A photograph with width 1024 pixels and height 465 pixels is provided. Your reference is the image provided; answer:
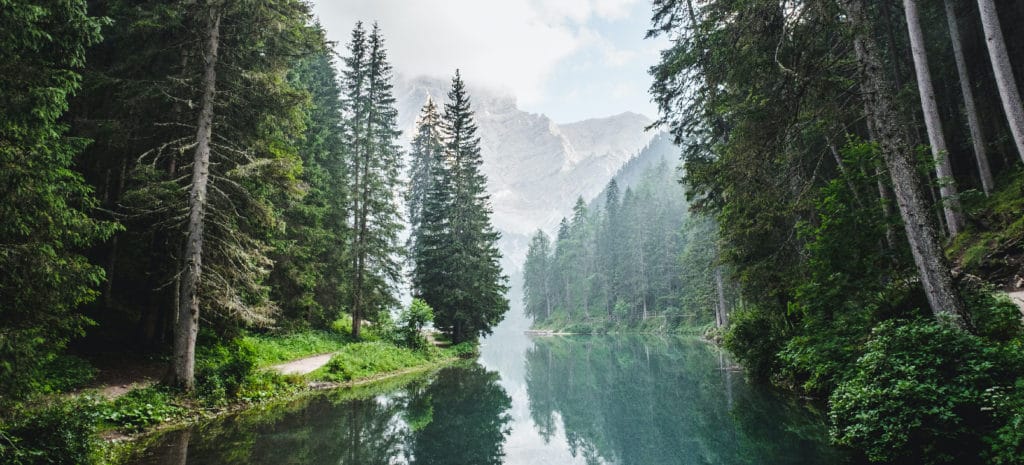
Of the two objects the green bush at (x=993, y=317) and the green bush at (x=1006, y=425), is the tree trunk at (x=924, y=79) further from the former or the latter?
the green bush at (x=1006, y=425)

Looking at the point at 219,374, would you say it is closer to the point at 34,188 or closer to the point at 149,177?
the point at 149,177

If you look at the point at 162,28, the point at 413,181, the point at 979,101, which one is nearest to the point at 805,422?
the point at 979,101

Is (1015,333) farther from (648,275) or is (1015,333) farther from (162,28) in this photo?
(648,275)

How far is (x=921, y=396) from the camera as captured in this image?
18.5ft

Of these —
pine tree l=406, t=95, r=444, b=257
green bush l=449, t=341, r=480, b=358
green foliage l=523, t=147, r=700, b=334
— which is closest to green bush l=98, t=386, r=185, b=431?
green bush l=449, t=341, r=480, b=358

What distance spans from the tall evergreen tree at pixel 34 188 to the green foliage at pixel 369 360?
10248 mm

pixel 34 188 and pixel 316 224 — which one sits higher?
pixel 316 224

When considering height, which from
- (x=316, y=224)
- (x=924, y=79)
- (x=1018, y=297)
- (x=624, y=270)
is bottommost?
(x=1018, y=297)

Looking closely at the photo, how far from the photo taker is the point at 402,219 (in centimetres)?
2847

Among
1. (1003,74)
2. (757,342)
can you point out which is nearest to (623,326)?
(757,342)

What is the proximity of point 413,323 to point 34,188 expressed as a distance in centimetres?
1948

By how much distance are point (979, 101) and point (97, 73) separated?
29.9 m

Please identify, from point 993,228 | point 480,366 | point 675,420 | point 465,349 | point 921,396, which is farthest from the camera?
point 465,349

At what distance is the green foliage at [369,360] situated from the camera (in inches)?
709
